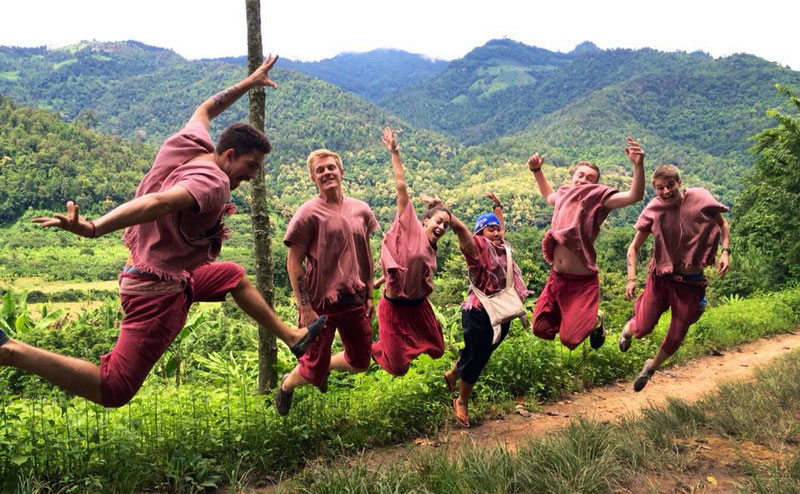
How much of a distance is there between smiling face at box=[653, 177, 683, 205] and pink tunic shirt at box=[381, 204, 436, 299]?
1905 millimetres

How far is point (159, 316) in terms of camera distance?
3098 millimetres

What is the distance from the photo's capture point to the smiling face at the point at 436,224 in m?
4.30

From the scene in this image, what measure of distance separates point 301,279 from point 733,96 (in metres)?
129

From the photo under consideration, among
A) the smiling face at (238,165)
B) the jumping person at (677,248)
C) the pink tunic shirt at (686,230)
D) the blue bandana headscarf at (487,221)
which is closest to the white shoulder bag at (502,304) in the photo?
the blue bandana headscarf at (487,221)

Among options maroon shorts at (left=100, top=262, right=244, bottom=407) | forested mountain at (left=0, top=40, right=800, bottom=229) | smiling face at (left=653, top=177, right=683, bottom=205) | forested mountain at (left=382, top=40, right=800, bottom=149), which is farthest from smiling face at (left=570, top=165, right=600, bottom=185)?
forested mountain at (left=382, top=40, right=800, bottom=149)

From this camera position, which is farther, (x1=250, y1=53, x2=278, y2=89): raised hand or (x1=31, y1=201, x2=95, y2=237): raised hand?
(x1=250, y1=53, x2=278, y2=89): raised hand

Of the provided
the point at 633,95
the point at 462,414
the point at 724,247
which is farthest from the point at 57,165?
the point at 633,95

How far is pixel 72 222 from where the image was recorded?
7.69ft

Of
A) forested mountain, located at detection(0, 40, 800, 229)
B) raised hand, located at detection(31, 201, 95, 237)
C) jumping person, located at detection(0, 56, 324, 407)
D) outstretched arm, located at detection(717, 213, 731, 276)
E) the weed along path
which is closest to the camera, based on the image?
raised hand, located at detection(31, 201, 95, 237)

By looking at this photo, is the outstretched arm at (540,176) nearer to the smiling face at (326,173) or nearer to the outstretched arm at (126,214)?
the smiling face at (326,173)

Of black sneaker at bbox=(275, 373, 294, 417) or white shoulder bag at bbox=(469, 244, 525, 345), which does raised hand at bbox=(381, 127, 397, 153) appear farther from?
black sneaker at bbox=(275, 373, 294, 417)

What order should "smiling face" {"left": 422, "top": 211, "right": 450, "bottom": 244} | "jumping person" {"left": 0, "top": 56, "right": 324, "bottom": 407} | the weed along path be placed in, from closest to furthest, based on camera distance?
"jumping person" {"left": 0, "top": 56, "right": 324, "bottom": 407}
"smiling face" {"left": 422, "top": 211, "right": 450, "bottom": 244}
the weed along path

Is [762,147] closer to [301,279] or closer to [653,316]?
[653,316]

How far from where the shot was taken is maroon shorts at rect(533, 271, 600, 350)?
4.73 metres
